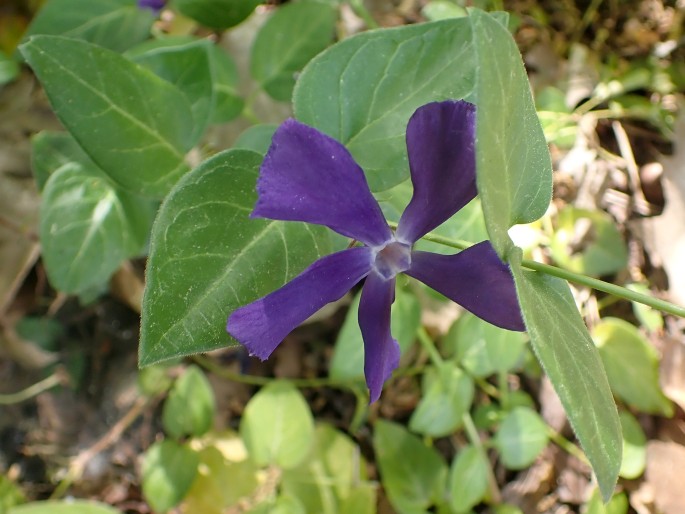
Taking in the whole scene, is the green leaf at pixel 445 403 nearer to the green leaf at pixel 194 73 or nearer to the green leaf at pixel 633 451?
the green leaf at pixel 633 451

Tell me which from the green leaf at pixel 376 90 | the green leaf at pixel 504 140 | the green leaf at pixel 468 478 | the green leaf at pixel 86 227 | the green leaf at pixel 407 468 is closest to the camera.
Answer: the green leaf at pixel 504 140

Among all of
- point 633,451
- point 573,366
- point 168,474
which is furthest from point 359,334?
point 573,366

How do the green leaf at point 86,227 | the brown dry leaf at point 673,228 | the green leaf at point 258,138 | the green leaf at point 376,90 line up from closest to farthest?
the green leaf at point 376,90 → the green leaf at point 258,138 → the green leaf at point 86,227 → the brown dry leaf at point 673,228

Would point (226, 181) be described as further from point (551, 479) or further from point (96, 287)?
point (551, 479)

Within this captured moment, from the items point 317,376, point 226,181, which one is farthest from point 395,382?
point 226,181

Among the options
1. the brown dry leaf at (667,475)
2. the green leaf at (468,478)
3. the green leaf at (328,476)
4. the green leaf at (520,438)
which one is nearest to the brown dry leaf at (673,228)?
the brown dry leaf at (667,475)

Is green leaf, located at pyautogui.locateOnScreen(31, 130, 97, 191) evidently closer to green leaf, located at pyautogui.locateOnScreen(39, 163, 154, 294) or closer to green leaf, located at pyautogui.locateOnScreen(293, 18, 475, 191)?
green leaf, located at pyautogui.locateOnScreen(39, 163, 154, 294)
